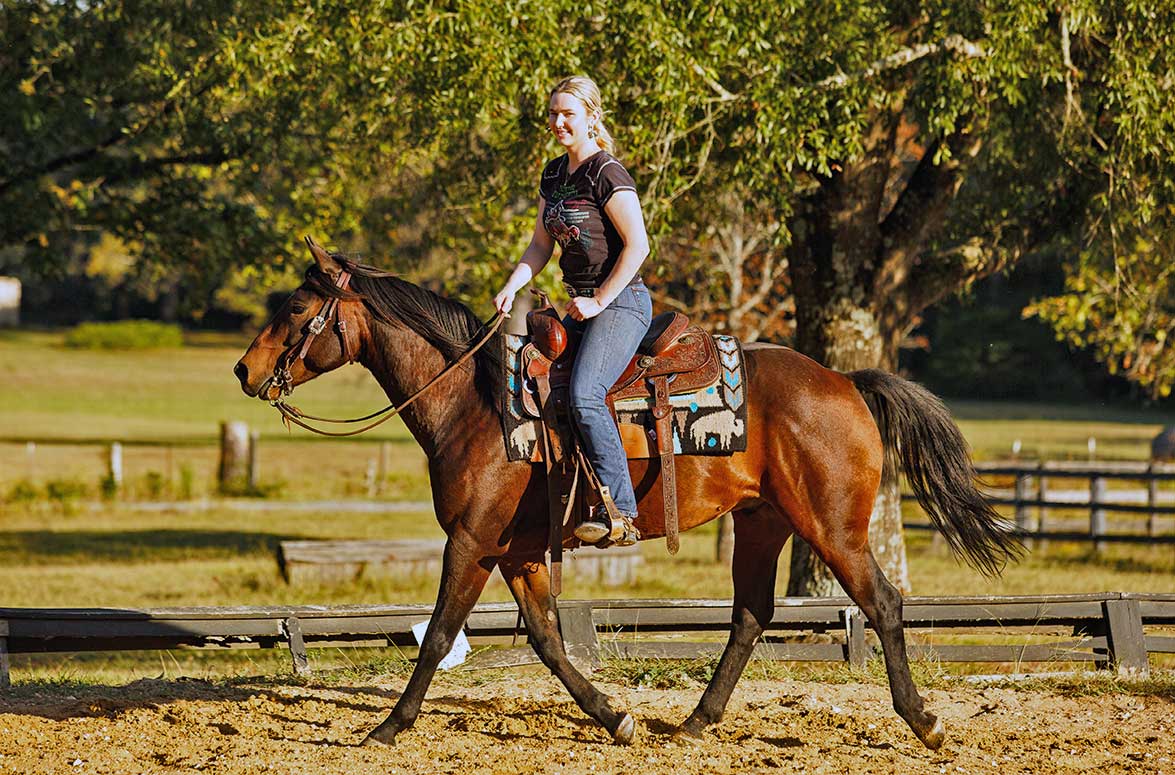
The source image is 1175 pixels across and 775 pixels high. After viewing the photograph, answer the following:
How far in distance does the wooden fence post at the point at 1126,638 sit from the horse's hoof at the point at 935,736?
2.15 m

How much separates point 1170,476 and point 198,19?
1369cm

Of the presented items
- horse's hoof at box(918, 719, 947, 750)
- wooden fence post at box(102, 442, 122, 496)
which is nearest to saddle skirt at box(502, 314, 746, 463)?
horse's hoof at box(918, 719, 947, 750)

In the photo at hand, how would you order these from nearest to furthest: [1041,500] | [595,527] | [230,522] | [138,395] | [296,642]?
[595,527] < [296,642] < [1041,500] < [230,522] < [138,395]

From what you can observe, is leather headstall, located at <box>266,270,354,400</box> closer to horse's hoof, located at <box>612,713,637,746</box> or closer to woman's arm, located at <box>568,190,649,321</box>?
woman's arm, located at <box>568,190,649,321</box>

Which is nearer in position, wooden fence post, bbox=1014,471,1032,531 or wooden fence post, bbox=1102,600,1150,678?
wooden fence post, bbox=1102,600,1150,678

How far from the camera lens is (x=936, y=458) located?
660cm

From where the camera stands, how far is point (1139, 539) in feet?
58.7

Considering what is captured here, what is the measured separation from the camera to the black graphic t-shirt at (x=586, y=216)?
234 inches

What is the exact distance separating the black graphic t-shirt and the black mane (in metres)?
0.52

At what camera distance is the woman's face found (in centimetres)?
592

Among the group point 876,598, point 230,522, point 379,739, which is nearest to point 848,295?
point 876,598

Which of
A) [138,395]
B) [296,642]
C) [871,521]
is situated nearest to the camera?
[296,642]

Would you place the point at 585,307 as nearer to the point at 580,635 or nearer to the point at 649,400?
the point at 649,400

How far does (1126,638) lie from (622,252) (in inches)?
164
